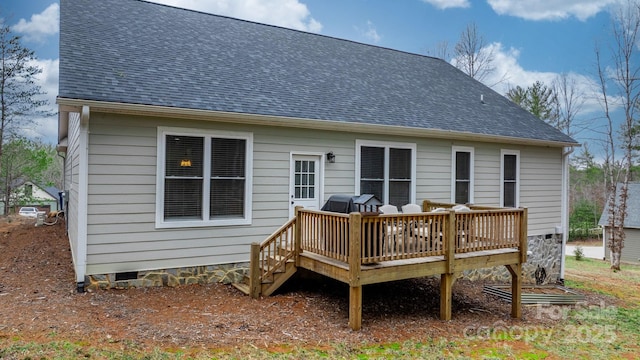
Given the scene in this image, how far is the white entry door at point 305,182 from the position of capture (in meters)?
7.79

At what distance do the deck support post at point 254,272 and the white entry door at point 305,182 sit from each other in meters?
1.43

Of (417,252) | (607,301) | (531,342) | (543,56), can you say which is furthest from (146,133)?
(543,56)

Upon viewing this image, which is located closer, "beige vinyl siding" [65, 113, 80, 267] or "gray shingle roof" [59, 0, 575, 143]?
"gray shingle roof" [59, 0, 575, 143]

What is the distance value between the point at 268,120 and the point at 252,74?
1.85 m

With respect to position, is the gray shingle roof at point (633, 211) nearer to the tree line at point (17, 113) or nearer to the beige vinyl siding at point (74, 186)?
the beige vinyl siding at point (74, 186)

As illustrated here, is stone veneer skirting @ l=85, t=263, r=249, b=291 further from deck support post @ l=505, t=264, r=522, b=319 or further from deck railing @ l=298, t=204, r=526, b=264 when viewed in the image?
deck support post @ l=505, t=264, r=522, b=319

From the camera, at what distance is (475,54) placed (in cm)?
2395

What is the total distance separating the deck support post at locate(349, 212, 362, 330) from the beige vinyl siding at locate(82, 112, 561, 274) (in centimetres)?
251

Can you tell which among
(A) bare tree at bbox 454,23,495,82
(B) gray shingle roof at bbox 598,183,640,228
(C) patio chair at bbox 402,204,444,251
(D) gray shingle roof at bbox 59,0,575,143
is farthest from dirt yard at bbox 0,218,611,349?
(B) gray shingle roof at bbox 598,183,640,228

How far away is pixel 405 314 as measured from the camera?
21.5 feet

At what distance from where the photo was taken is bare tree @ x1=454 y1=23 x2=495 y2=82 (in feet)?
77.9

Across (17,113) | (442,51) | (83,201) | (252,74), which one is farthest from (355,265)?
(442,51)

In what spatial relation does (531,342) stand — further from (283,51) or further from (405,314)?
(283,51)

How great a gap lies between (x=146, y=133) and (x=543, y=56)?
4925cm
